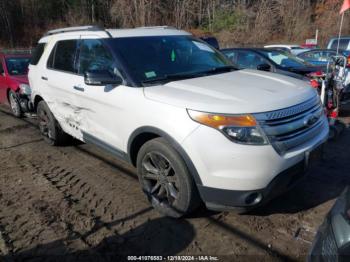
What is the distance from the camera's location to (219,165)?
2857 mm

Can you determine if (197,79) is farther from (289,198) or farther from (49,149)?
(49,149)

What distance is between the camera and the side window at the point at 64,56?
460 cm

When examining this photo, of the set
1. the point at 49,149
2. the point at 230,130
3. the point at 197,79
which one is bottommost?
the point at 49,149

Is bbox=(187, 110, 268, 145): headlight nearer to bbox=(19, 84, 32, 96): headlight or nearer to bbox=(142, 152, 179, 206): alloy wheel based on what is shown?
bbox=(142, 152, 179, 206): alloy wheel

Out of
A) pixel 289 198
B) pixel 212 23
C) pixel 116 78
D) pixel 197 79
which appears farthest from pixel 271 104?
pixel 212 23

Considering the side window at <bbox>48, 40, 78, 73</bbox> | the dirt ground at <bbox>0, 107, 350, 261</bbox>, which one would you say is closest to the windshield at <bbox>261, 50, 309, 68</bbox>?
the dirt ground at <bbox>0, 107, 350, 261</bbox>

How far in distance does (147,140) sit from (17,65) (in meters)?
6.22

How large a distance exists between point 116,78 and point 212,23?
3456cm

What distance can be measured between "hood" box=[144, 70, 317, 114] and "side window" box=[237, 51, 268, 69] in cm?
447

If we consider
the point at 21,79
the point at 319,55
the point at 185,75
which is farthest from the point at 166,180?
the point at 319,55

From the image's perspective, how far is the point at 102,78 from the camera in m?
3.58

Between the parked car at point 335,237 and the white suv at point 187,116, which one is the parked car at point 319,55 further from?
the parked car at point 335,237

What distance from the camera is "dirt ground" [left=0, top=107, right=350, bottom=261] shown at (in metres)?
3.01

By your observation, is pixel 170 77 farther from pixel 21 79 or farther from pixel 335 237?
pixel 21 79
